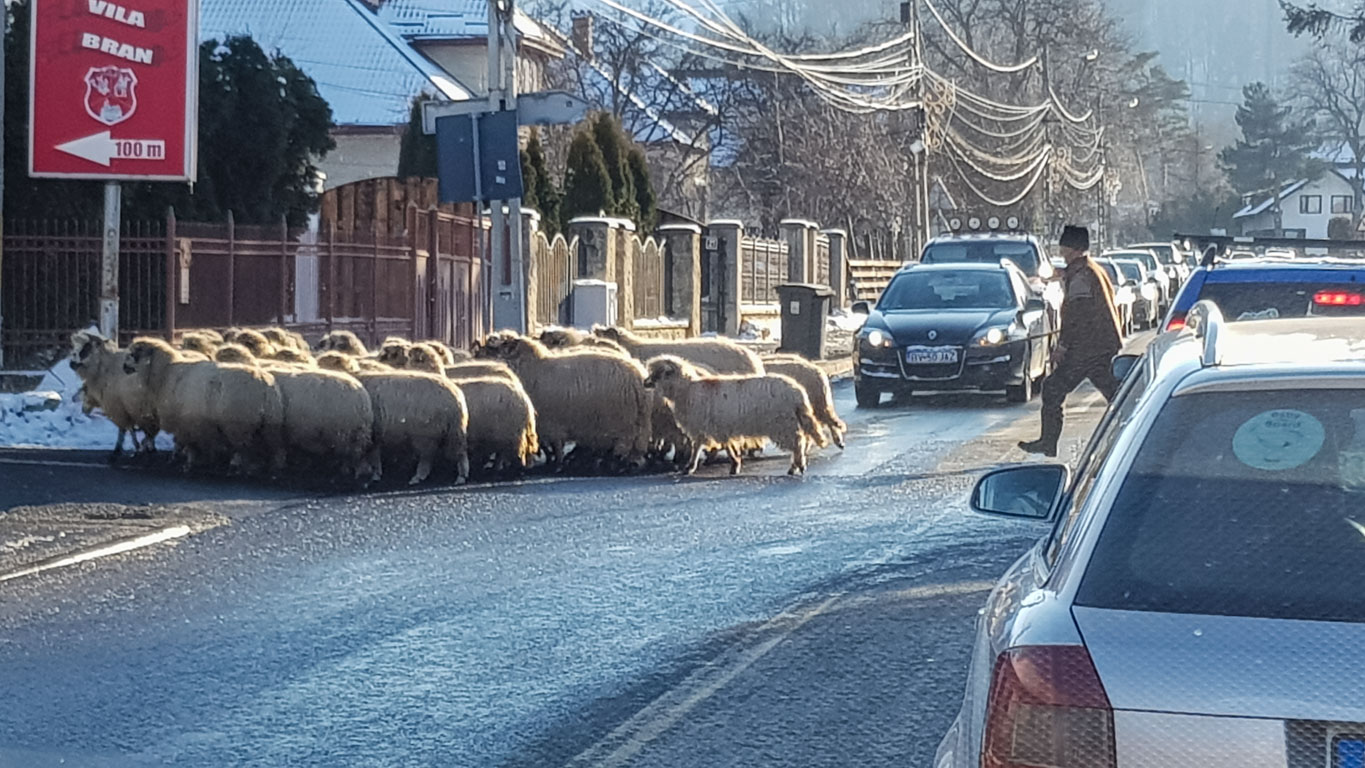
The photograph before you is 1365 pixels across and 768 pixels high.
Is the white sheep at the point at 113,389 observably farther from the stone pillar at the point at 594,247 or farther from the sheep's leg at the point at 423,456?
the stone pillar at the point at 594,247

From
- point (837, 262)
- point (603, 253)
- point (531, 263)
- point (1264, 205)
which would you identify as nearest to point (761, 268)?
point (837, 262)

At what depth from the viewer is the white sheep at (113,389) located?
15508 millimetres

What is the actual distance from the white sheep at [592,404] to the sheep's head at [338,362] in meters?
1.42

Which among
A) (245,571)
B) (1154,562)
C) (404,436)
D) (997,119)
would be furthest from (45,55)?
(997,119)

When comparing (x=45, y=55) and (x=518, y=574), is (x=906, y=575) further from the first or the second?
(x=45, y=55)

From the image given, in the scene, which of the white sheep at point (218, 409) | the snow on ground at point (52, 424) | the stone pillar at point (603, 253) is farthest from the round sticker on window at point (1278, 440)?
the stone pillar at point (603, 253)

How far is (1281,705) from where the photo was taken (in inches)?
120

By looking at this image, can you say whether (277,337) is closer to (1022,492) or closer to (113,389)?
(113,389)

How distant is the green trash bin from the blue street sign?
895cm

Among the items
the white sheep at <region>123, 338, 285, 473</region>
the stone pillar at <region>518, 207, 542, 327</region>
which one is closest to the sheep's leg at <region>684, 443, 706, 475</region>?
the white sheep at <region>123, 338, 285, 473</region>

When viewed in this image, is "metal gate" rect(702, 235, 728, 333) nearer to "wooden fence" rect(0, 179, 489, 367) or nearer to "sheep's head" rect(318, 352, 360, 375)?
"wooden fence" rect(0, 179, 489, 367)

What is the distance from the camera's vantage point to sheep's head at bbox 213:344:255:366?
16.2m

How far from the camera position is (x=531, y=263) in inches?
1090

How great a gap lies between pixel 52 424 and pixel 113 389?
2187mm
